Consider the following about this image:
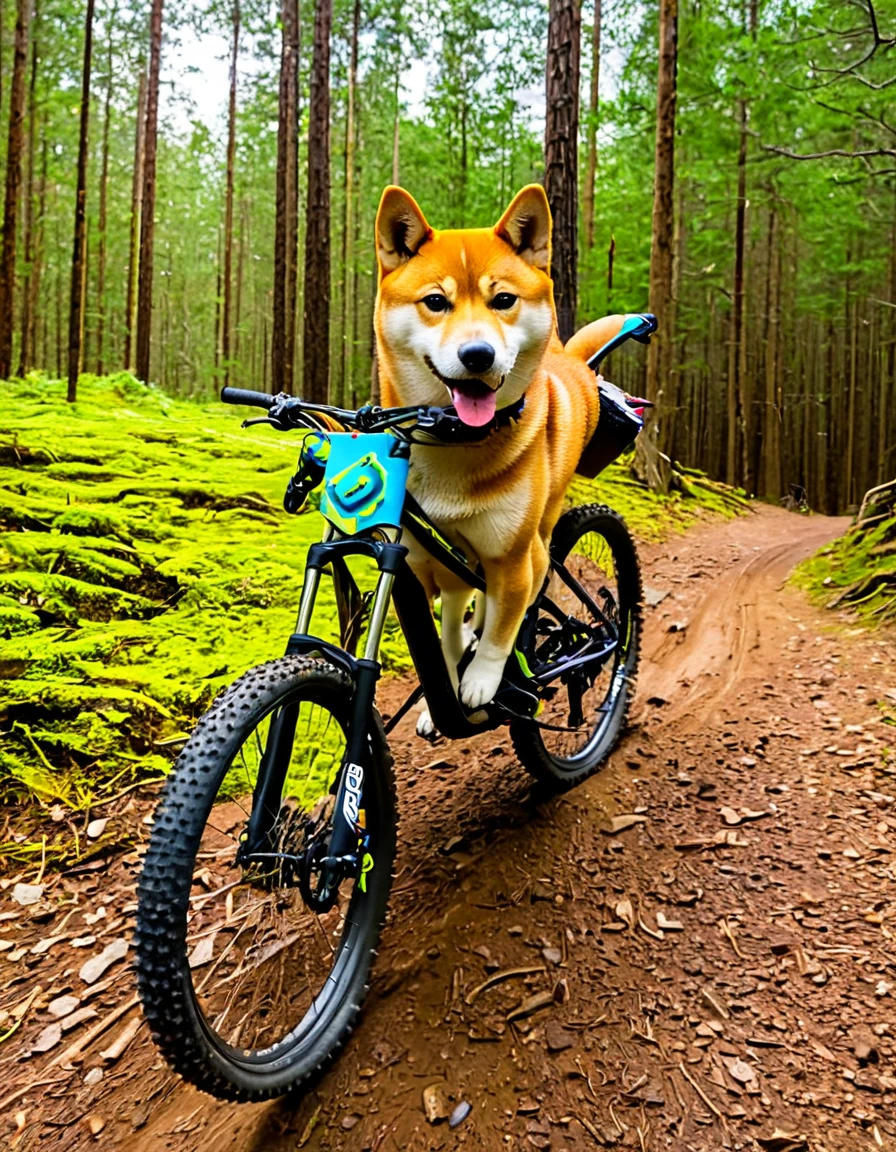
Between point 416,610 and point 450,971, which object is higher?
point 416,610

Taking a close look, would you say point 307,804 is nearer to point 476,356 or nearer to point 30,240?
point 476,356

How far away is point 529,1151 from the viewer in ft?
5.47

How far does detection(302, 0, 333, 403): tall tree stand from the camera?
11.9 metres

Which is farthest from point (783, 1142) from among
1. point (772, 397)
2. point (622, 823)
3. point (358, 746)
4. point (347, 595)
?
point (772, 397)

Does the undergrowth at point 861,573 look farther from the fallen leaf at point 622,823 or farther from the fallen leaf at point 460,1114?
the fallen leaf at point 460,1114

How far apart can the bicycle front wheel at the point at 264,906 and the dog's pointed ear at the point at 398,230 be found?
1127mm

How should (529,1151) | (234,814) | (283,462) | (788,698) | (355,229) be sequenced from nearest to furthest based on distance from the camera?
(529,1151)
(234,814)
(788,698)
(283,462)
(355,229)

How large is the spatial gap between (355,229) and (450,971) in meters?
26.3

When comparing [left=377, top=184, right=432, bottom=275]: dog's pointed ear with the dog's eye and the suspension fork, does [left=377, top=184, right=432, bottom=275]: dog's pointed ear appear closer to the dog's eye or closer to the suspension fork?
the dog's eye

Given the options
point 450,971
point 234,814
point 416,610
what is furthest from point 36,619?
point 450,971

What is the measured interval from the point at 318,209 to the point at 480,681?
38.6ft

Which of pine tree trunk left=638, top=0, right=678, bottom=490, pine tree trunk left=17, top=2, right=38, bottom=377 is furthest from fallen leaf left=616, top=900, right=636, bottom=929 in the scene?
pine tree trunk left=17, top=2, right=38, bottom=377

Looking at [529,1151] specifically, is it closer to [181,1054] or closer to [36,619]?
[181,1054]

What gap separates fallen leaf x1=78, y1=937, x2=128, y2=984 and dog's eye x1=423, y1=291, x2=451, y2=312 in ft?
7.55
